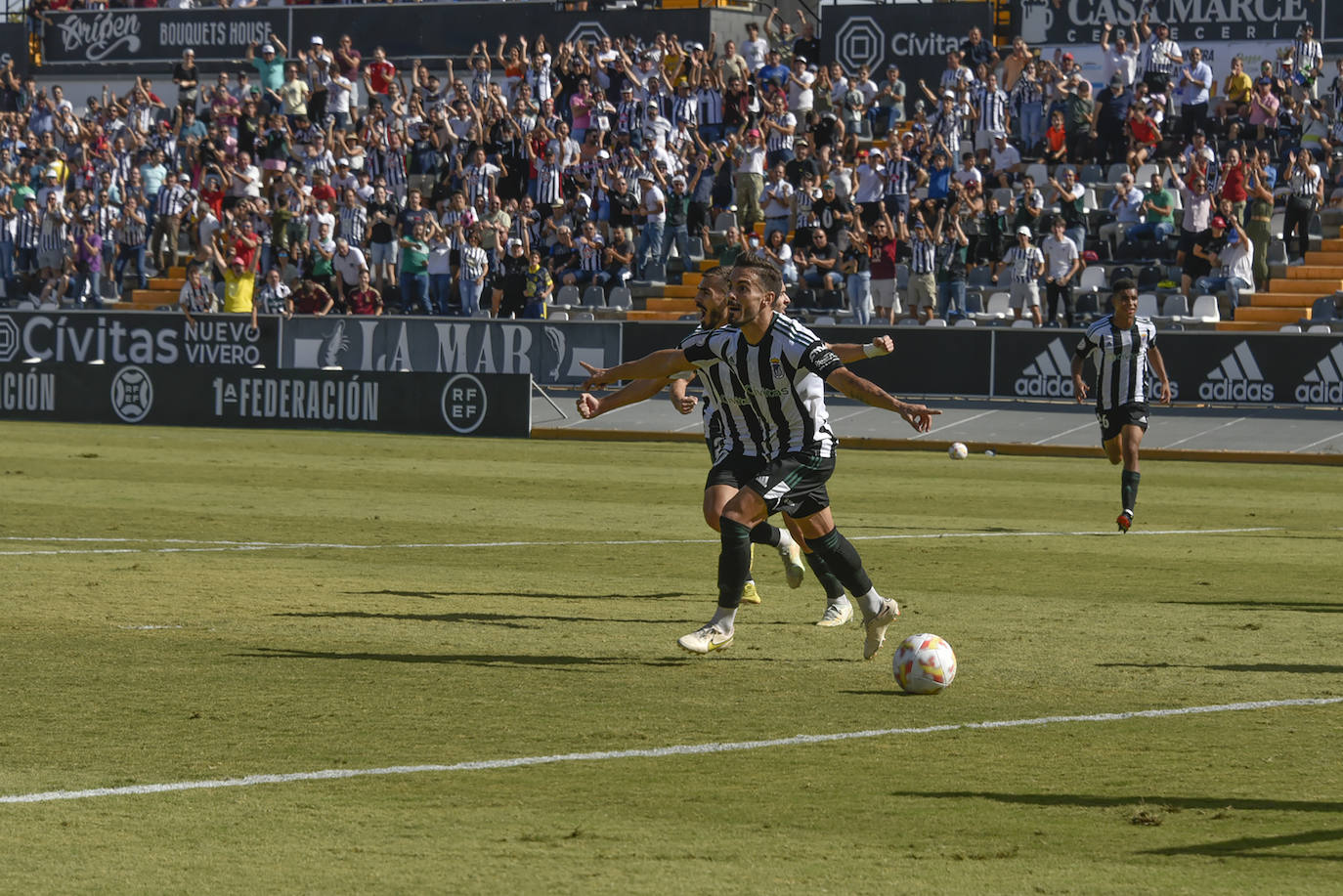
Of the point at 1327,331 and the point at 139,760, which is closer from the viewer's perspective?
the point at 139,760

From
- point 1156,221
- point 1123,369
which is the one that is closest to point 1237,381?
point 1156,221

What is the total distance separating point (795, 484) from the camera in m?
10.3

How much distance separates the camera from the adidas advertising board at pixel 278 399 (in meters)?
29.8

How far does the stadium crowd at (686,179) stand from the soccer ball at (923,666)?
2274cm

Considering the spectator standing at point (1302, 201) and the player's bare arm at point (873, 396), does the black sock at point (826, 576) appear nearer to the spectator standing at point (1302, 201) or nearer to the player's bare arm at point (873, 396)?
the player's bare arm at point (873, 396)

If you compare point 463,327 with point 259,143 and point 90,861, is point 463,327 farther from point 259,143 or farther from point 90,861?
point 90,861

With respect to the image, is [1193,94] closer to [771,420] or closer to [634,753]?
[771,420]

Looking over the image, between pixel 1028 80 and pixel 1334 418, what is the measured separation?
10.7 metres

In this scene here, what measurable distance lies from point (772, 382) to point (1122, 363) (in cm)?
869

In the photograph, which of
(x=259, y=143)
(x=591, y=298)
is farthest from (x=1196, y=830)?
(x=259, y=143)

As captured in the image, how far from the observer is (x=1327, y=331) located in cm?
2867

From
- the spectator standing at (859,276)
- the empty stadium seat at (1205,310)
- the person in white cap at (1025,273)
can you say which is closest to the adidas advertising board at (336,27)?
the spectator standing at (859,276)

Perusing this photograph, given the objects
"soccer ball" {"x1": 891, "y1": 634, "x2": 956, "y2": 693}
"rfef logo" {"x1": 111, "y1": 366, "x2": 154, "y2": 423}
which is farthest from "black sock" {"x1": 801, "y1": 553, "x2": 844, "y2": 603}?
"rfef logo" {"x1": 111, "y1": 366, "x2": 154, "y2": 423}

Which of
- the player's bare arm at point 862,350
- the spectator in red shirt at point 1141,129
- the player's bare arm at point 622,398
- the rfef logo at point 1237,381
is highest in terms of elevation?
the spectator in red shirt at point 1141,129
